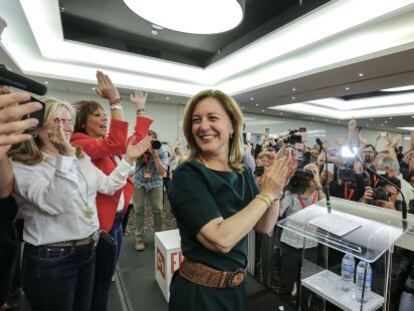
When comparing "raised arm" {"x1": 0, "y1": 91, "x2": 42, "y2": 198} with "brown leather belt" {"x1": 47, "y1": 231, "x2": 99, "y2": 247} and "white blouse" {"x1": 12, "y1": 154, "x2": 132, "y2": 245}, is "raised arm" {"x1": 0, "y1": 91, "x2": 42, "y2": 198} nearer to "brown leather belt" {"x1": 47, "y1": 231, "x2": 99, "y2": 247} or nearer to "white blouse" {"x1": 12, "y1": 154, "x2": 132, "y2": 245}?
"white blouse" {"x1": 12, "y1": 154, "x2": 132, "y2": 245}

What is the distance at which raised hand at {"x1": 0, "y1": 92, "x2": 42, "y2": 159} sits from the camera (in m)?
0.47

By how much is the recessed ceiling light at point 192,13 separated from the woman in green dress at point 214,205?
1.26m

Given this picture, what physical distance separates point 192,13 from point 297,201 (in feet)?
6.03

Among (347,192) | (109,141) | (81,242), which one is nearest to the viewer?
(81,242)

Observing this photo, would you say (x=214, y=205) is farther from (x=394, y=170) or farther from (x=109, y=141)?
(x=394, y=170)

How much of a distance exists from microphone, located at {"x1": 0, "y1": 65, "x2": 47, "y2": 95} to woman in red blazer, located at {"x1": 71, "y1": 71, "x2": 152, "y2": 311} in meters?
0.89

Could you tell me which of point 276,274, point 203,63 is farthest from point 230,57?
point 276,274

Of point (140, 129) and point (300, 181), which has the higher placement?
point (140, 129)

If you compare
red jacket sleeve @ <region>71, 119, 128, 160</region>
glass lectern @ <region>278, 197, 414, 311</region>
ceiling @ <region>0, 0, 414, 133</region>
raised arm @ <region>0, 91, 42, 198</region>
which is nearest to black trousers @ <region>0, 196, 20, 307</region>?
raised arm @ <region>0, 91, 42, 198</region>

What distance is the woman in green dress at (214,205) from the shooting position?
2.49 feet

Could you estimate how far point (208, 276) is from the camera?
0.84 m

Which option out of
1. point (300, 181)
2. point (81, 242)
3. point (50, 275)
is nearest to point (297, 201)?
point (300, 181)

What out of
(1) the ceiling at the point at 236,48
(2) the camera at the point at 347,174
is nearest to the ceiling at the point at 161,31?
(1) the ceiling at the point at 236,48

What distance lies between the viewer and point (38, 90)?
23.9 inches
